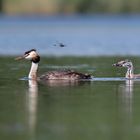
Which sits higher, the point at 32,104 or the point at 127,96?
the point at 127,96

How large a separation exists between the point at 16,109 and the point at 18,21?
59.7 metres

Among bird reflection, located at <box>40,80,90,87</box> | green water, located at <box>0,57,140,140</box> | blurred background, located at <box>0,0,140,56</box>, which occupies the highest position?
blurred background, located at <box>0,0,140,56</box>

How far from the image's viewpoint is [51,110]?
16812 millimetres

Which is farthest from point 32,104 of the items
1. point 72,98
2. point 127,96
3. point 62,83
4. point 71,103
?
point 62,83

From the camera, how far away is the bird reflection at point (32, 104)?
1520 centimetres

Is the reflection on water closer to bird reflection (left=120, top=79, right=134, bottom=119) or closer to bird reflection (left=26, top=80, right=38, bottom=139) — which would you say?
bird reflection (left=120, top=79, right=134, bottom=119)

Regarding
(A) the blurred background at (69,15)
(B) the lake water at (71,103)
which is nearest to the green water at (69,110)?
(B) the lake water at (71,103)

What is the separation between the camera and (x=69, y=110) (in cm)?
1678

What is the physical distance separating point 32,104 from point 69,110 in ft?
3.99

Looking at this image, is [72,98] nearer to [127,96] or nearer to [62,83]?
[127,96]

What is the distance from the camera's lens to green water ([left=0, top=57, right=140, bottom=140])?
1456cm

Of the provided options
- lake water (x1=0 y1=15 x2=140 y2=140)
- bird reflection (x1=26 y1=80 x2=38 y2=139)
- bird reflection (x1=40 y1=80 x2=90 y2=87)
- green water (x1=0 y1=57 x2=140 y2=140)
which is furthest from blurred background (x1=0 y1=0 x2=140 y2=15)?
bird reflection (x1=26 y1=80 x2=38 y2=139)

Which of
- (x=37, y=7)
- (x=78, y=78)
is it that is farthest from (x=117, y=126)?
(x=37, y=7)

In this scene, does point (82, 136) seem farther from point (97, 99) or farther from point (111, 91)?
point (111, 91)
